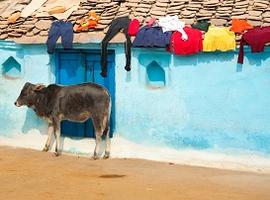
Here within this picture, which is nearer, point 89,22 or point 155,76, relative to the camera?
point 155,76

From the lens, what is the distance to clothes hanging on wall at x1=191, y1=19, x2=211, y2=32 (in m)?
9.70

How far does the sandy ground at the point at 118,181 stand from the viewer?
7.67 m

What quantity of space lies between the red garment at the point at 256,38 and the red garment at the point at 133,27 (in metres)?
1.99

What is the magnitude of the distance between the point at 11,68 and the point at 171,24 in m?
3.87

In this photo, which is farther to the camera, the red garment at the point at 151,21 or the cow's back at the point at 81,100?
the cow's back at the point at 81,100

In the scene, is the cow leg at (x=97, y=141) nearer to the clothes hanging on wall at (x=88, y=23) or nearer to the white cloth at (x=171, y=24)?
the clothes hanging on wall at (x=88, y=23)

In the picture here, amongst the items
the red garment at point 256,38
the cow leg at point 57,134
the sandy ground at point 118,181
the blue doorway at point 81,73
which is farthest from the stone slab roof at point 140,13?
the sandy ground at point 118,181

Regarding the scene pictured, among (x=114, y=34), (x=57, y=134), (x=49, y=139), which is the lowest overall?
(x=49, y=139)

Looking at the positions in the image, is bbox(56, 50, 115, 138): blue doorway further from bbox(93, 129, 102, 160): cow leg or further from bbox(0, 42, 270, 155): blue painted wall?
bbox(93, 129, 102, 160): cow leg

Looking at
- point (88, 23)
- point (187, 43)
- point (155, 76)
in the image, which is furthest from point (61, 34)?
point (187, 43)

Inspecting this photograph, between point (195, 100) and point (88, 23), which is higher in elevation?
point (88, 23)

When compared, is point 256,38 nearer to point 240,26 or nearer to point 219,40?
point 240,26

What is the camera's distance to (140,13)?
10.6 m

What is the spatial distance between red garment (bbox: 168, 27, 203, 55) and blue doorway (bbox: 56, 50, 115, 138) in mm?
1391
